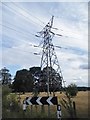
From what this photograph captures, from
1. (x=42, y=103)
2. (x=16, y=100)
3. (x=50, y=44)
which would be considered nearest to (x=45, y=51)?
(x=50, y=44)

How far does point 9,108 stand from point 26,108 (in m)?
1.35

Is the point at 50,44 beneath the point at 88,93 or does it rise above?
above

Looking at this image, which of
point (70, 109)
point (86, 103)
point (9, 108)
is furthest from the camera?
point (86, 103)

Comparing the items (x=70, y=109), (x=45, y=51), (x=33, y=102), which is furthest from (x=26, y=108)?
(x=45, y=51)

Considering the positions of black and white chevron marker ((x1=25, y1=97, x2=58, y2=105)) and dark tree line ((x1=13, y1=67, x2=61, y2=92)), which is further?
dark tree line ((x1=13, y1=67, x2=61, y2=92))

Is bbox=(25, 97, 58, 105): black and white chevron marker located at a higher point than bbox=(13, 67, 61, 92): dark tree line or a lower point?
lower

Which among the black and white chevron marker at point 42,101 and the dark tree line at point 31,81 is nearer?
the black and white chevron marker at point 42,101

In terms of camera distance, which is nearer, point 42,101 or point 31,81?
point 42,101

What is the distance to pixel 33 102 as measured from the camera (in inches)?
623

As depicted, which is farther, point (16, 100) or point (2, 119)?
point (16, 100)

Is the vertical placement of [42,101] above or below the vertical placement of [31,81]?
below

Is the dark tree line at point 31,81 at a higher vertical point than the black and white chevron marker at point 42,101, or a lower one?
higher

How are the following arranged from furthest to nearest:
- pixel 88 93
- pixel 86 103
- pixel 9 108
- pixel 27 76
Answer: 1. pixel 27 76
2. pixel 88 93
3. pixel 86 103
4. pixel 9 108

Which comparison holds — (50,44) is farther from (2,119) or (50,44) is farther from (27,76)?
(27,76)
